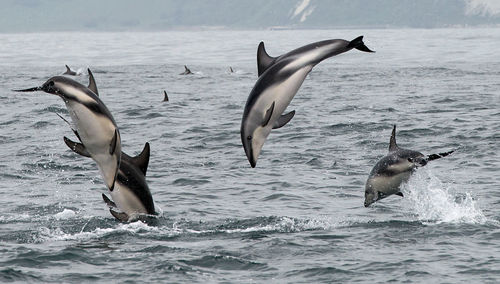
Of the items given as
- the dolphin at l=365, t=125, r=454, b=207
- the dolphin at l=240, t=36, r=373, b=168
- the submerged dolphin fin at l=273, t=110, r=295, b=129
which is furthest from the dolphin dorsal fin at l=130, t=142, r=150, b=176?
the dolphin at l=240, t=36, r=373, b=168

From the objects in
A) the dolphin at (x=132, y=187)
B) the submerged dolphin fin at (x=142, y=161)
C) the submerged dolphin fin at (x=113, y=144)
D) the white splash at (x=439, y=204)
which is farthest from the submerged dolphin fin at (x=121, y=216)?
the white splash at (x=439, y=204)

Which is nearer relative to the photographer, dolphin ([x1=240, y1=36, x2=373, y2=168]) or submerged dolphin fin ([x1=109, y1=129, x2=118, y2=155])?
dolphin ([x1=240, y1=36, x2=373, y2=168])

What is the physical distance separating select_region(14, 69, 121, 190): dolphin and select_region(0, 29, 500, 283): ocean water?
251 centimetres

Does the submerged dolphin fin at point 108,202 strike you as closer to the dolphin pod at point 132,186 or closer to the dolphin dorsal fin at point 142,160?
the dolphin pod at point 132,186

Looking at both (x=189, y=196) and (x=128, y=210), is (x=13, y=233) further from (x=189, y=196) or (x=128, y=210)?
(x=189, y=196)

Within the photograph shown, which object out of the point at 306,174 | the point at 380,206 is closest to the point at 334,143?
the point at 306,174

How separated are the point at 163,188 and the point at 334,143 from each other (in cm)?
718

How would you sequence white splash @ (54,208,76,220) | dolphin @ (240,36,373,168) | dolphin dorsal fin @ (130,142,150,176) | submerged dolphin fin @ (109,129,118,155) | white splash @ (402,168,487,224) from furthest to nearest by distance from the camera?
white splash @ (54,208,76,220) < white splash @ (402,168,487,224) < dolphin dorsal fin @ (130,142,150,176) < submerged dolphin fin @ (109,129,118,155) < dolphin @ (240,36,373,168)

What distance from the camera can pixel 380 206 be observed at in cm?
1738

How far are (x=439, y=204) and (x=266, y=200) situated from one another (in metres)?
3.42

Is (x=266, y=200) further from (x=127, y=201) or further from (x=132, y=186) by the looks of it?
(x=132, y=186)

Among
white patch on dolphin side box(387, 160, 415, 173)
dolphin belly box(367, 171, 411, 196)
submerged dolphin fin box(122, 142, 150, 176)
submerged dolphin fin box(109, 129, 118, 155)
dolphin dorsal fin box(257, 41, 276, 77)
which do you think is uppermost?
dolphin dorsal fin box(257, 41, 276, 77)

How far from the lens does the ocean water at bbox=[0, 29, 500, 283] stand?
12930 millimetres

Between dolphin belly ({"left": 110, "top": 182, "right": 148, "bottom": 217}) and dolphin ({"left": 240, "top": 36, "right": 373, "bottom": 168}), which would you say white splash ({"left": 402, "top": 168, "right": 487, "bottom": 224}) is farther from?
dolphin ({"left": 240, "top": 36, "right": 373, "bottom": 168})
